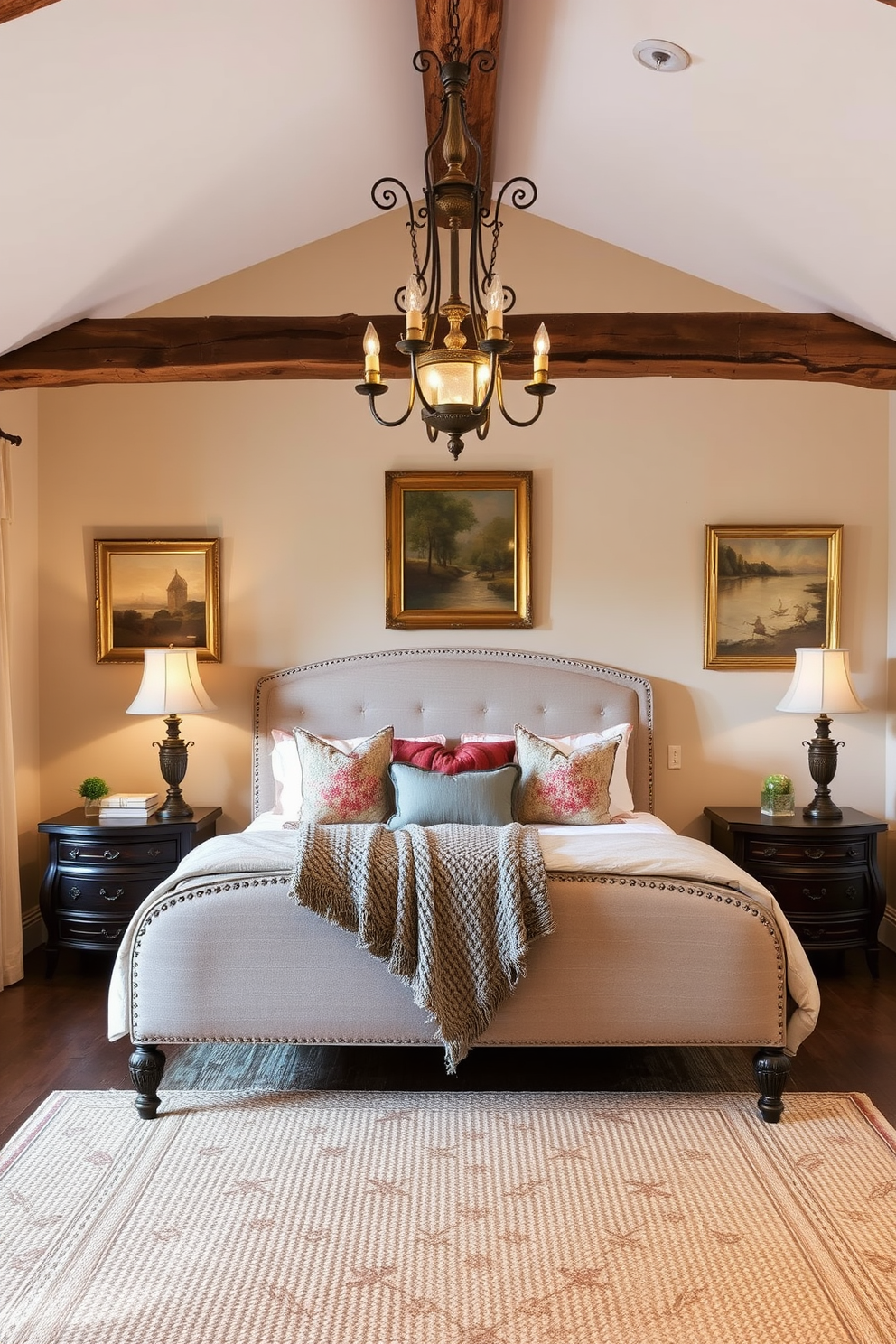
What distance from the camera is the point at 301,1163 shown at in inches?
109

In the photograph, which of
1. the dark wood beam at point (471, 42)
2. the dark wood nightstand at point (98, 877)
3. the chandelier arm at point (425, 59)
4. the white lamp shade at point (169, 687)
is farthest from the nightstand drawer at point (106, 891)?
the chandelier arm at point (425, 59)

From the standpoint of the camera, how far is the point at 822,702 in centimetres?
450

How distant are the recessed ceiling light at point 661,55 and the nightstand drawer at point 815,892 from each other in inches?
123

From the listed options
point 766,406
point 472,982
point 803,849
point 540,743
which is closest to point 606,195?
point 766,406

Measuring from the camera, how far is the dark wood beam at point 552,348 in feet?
13.2

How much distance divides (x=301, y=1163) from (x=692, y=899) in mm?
1367

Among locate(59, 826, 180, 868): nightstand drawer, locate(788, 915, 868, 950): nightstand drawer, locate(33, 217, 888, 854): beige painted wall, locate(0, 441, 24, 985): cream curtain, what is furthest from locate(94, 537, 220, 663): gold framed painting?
locate(788, 915, 868, 950): nightstand drawer

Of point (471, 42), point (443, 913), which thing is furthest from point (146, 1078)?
point (471, 42)

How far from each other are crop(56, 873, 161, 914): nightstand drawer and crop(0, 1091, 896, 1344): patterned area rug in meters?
1.21

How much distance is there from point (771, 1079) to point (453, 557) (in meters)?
2.78

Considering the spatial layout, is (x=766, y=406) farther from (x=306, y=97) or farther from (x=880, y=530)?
(x=306, y=97)

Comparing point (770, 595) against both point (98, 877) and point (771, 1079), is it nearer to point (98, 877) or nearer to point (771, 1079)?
point (771, 1079)

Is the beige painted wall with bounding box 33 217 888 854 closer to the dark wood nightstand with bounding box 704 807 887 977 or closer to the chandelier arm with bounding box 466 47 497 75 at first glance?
the dark wood nightstand with bounding box 704 807 887 977

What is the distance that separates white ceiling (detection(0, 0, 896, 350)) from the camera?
2881 millimetres
